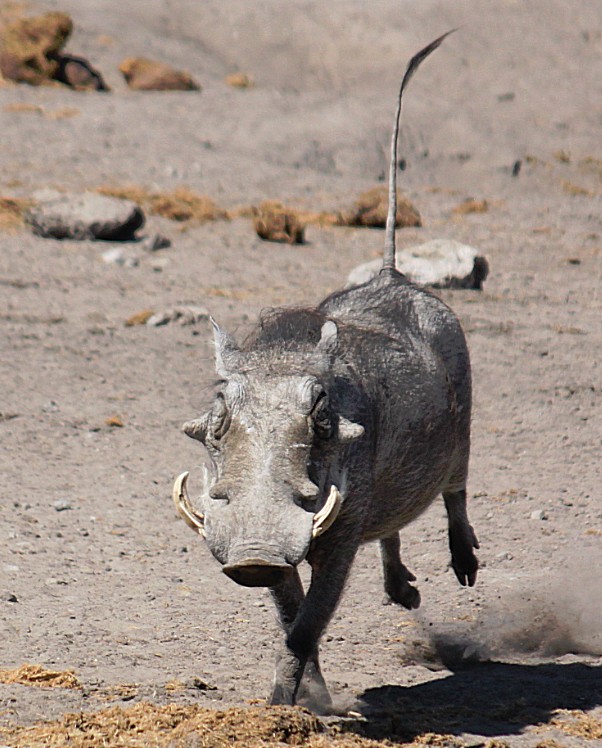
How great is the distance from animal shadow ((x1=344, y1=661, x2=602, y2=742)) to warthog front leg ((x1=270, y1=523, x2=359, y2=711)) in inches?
8.1

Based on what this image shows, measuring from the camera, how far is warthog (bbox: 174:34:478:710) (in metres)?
3.16

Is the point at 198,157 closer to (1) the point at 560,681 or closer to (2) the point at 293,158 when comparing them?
(2) the point at 293,158

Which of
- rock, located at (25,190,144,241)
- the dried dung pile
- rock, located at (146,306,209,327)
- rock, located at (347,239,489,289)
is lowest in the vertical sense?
rock, located at (25,190,144,241)

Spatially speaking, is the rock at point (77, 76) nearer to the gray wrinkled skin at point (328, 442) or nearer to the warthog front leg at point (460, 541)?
the gray wrinkled skin at point (328, 442)

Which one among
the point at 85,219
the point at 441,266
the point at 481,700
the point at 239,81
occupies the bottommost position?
the point at 239,81

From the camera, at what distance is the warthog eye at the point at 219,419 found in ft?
11.1

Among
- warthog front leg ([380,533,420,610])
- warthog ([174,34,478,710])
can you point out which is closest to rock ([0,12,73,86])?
warthog ([174,34,478,710])

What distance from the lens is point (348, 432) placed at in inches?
137

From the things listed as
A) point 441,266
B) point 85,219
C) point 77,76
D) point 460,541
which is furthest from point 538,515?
point 77,76

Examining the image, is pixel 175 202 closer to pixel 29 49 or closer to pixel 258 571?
pixel 29 49

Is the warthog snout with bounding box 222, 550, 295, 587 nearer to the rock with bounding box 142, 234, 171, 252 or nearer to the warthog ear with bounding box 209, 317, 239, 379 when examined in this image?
the warthog ear with bounding box 209, 317, 239, 379

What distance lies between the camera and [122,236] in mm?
10008

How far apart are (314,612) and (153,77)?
38.5 ft

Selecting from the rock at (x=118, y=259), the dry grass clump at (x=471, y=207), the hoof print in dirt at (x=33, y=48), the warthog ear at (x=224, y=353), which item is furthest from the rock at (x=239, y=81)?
the warthog ear at (x=224, y=353)
